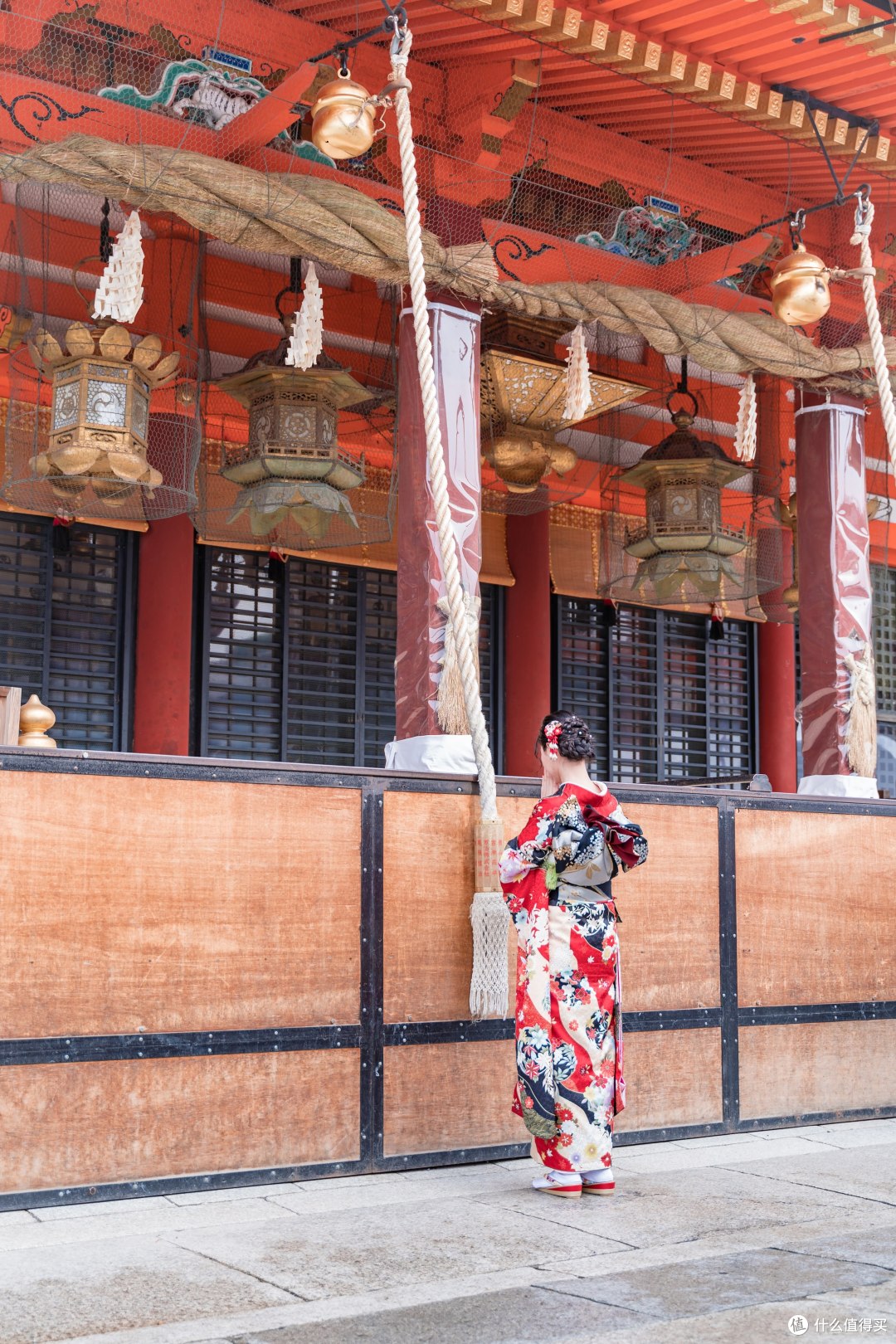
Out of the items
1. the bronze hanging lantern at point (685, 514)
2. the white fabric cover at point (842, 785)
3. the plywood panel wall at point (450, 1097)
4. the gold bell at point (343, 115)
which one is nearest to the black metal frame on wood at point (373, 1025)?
the plywood panel wall at point (450, 1097)

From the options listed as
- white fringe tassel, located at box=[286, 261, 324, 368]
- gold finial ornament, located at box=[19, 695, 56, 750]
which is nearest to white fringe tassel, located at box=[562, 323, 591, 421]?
white fringe tassel, located at box=[286, 261, 324, 368]

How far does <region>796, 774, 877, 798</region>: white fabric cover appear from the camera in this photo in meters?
5.79

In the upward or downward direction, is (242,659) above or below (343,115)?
below

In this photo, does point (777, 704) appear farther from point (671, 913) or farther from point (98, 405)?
point (98, 405)

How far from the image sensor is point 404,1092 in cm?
392

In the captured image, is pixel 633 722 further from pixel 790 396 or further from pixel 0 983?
pixel 0 983

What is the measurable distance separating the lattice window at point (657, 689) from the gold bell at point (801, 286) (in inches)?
123

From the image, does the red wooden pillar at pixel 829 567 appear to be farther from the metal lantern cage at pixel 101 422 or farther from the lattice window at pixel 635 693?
the metal lantern cage at pixel 101 422

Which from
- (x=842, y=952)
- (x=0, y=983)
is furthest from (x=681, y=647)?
(x=0, y=983)

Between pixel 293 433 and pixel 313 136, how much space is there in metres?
1.27

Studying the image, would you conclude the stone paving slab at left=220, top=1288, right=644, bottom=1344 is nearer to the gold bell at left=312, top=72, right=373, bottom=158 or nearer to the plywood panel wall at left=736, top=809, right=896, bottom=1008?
the plywood panel wall at left=736, top=809, right=896, bottom=1008

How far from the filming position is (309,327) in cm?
470

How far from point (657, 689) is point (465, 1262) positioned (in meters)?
5.86

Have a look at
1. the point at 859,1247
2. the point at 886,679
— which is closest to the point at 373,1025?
the point at 859,1247
